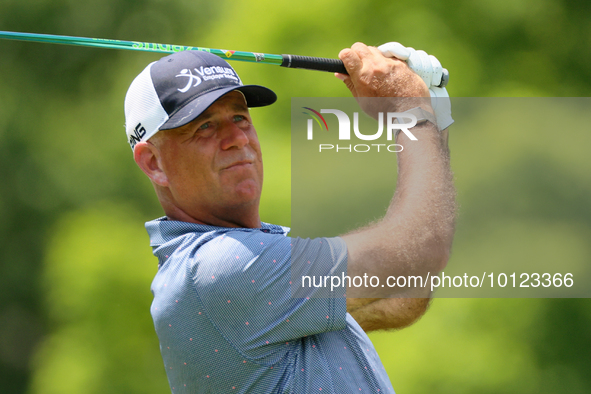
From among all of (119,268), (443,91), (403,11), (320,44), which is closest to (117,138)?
(119,268)

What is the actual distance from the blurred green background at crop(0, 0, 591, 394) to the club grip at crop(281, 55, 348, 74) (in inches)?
30.0

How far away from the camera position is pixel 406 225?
120 cm

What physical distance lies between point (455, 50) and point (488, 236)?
2057 mm

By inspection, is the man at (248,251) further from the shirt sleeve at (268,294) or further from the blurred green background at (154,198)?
the blurred green background at (154,198)

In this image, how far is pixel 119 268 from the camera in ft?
12.0

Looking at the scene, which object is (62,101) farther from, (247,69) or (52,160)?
(247,69)

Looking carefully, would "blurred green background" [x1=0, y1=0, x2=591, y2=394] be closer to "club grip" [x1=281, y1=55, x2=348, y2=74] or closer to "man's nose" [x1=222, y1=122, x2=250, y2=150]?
"club grip" [x1=281, y1=55, x2=348, y2=74]

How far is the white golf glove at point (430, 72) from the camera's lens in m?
1.46

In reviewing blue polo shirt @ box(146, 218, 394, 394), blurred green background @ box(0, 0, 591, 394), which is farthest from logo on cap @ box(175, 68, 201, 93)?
blurred green background @ box(0, 0, 591, 394)

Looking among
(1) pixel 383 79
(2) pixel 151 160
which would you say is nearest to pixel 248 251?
(2) pixel 151 160

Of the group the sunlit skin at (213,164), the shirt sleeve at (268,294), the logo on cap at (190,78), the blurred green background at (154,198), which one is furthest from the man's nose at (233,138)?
the blurred green background at (154,198)

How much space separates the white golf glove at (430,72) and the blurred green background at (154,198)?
2.03 feet

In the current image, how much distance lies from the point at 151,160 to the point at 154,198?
257cm

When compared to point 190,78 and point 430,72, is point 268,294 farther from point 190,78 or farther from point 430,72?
point 430,72
